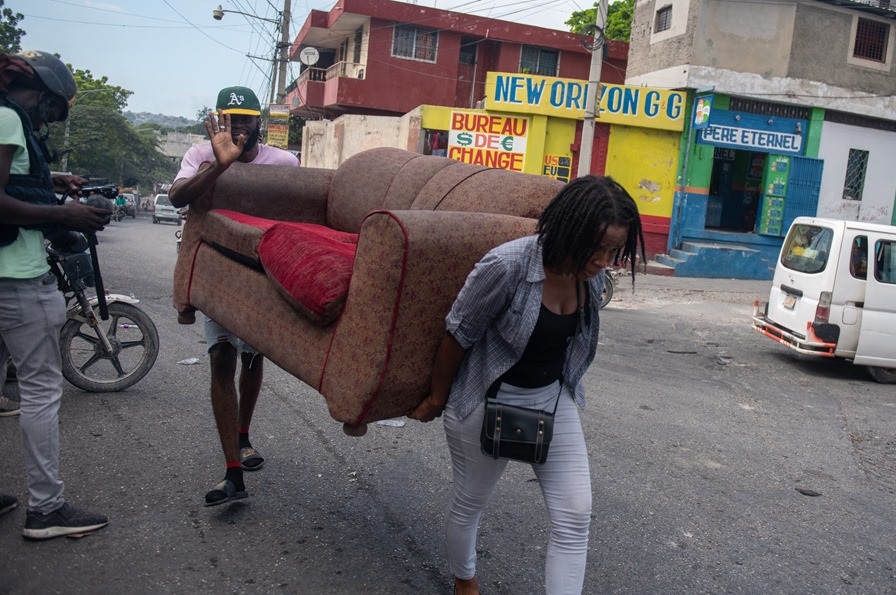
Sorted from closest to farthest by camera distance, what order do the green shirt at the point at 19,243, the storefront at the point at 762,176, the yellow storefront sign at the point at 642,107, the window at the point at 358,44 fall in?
the green shirt at the point at 19,243
the yellow storefront sign at the point at 642,107
the storefront at the point at 762,176
the window at the point at 358,44

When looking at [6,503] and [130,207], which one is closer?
[6,503]

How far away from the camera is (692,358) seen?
9.23 m

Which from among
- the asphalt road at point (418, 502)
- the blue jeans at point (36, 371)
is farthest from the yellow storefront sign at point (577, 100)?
the blue jeans at point (36, 371)

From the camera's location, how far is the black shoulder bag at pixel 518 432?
8.25 feet

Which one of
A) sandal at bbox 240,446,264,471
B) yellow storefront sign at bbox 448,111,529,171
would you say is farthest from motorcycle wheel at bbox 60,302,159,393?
yellow storefront sign at bbox 448,111,529,171

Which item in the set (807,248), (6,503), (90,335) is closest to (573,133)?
(807,248)

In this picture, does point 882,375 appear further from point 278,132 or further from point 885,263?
point 278,132

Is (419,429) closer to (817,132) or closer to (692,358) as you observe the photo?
(692,358)

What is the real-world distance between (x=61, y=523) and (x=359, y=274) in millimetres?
1821

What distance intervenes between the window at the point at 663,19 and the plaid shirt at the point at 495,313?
18.7 meters

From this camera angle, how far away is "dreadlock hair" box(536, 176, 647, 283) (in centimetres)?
239

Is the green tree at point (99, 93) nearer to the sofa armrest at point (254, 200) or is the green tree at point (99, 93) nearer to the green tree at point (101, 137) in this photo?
the green tree at point (101, 137)

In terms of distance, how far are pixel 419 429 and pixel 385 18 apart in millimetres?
24011

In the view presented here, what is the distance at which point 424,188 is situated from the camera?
143 inches
